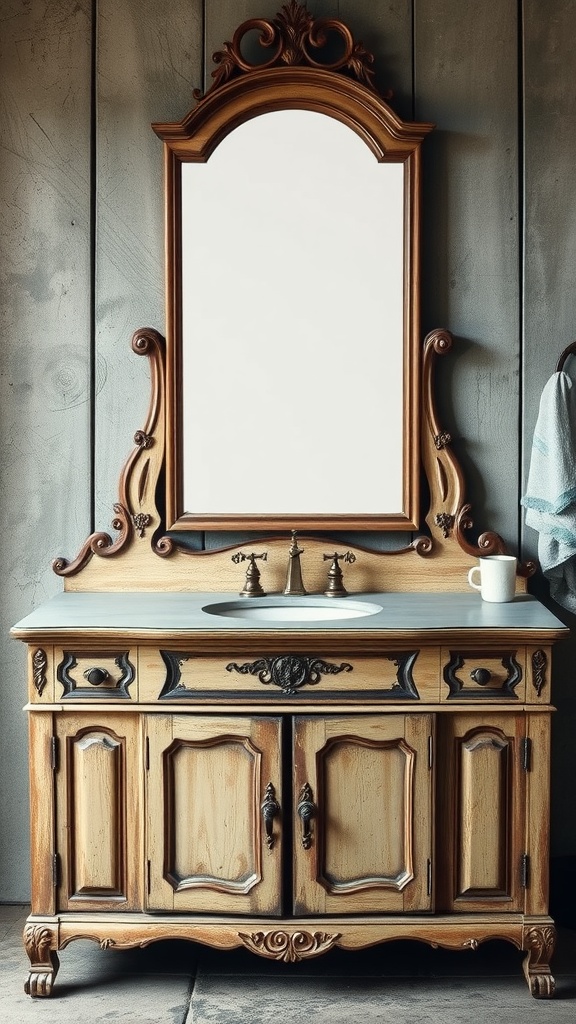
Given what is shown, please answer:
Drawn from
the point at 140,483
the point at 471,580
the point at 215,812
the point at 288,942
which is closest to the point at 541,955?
the point at 288,942

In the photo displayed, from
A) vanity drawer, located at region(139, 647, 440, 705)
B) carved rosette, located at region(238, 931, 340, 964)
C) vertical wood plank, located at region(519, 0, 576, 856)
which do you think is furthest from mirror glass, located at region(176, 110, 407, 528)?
carved rosette, located at region(238, 931, 340, 964)

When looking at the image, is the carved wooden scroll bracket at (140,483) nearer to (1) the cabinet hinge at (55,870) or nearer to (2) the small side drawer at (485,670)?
(1) the cabinet hinge at (55,870)

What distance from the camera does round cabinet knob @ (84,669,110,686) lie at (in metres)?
2.63

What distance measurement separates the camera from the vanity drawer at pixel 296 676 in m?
2.60

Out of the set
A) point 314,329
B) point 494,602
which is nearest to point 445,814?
point 494,602

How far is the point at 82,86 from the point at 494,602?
1.89 m

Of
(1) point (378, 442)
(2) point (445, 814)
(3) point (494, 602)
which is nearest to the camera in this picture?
(2) point (445, 814)

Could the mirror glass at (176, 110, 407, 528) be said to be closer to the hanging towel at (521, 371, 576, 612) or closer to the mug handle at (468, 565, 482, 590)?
the mug handle at (468, 565, 482, 590)

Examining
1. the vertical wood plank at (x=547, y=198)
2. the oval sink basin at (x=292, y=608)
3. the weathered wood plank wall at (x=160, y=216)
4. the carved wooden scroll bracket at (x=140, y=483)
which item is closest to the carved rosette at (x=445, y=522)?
the weathered wood plank wall at (x=160, y=216)

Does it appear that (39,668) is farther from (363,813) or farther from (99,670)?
(363,813)

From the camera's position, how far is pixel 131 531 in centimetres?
310

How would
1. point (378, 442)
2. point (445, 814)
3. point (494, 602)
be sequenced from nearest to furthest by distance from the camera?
point (445, 814), point (494, 602), point (378, 442)

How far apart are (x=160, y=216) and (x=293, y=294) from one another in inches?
17.7

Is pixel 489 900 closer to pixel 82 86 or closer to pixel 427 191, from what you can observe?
pixel 427 191
